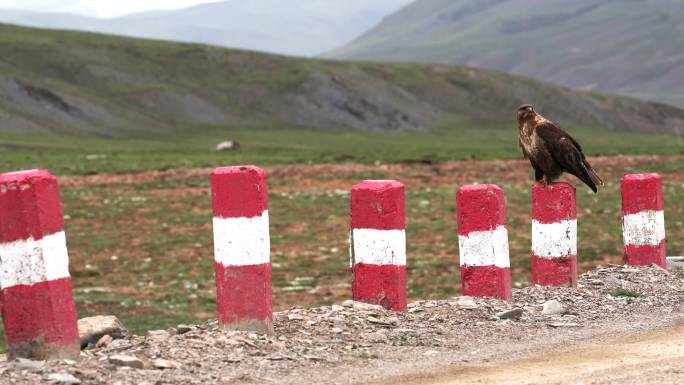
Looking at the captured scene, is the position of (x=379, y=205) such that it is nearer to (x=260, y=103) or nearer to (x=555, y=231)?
(x=555, y=231)

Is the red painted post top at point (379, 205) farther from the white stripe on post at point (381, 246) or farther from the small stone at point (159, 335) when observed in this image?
the small stone at point (159, 335)

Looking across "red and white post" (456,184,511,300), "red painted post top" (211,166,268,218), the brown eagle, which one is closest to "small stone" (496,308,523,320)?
"red and white post" (456,184,511,300)

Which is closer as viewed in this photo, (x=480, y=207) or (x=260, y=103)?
(x=480, y=207)

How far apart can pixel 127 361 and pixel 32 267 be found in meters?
0.88

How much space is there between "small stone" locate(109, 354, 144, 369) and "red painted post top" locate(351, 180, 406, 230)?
106 inches

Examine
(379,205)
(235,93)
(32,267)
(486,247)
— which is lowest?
(486,247)

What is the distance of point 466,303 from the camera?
37.5 feet

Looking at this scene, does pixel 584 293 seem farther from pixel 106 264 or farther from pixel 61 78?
pixel 61 78

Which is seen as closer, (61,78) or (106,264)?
(106,264)

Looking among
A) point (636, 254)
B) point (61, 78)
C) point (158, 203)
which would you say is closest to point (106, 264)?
point (158, 203)

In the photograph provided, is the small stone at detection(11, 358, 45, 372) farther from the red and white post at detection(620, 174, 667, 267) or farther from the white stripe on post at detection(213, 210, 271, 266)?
the red and white post at detection(620, 174, 667, 267)

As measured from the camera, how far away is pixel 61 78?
455 ft

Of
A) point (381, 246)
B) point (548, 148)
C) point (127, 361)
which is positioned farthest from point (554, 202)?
point (127, 361)

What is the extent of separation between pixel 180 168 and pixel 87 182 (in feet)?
25.0
